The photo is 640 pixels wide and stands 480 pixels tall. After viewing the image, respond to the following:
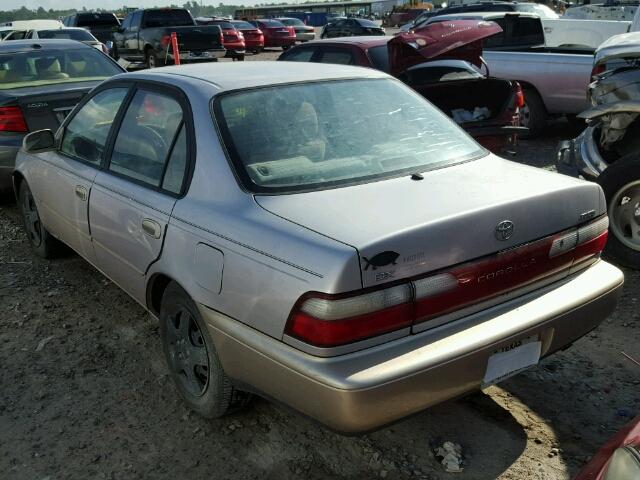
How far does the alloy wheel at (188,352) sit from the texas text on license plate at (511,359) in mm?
1253

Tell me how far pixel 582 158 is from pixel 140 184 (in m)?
3.56

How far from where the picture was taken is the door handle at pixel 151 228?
9.82ft

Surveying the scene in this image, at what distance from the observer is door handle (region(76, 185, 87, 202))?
378 centimetres

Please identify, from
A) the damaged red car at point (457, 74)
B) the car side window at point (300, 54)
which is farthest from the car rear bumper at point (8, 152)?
the damaged red car at point (457, 74)

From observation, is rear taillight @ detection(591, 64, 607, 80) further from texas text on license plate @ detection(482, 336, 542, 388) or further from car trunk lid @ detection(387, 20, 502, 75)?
texas text on license plate @ detection(482, 336, 542, 388)

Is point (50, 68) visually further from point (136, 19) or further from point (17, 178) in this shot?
point (136, 19)

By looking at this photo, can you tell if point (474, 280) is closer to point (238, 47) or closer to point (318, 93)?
A: point (318, 93)

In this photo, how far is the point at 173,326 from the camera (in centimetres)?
314

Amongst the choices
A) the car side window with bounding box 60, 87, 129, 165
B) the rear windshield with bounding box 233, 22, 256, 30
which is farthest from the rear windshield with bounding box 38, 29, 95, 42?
the rear windshield with bounding box 233, 22, 256, 30

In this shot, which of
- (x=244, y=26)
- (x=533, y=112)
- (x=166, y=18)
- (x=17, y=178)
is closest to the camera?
(x=17, y=178)

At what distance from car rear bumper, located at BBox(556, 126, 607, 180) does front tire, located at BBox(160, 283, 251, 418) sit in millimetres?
3400

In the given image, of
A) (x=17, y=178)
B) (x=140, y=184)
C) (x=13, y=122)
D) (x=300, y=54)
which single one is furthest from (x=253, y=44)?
(x=140, y=184)

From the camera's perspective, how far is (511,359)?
2.51 m

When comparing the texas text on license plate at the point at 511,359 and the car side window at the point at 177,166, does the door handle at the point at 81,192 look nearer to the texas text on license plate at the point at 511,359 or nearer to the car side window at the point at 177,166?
the car side window at the point at 177,166
